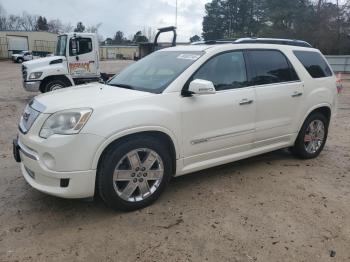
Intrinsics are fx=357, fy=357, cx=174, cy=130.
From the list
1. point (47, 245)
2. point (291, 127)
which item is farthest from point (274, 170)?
point (47, 245)

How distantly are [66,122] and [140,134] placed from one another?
75cm

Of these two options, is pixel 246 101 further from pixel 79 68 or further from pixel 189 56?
pixel 79 68

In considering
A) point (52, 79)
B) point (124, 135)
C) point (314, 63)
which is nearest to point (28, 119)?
point (124, 135)

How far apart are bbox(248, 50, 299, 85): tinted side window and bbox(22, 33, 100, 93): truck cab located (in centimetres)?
883

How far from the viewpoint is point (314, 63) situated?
5535 mm

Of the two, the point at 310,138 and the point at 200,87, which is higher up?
the point at 200,87

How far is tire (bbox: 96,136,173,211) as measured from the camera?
3510 mm

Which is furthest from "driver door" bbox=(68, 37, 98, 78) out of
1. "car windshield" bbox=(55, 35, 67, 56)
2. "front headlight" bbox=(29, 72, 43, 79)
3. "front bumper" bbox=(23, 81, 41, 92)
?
"front bumper" bbox=(23, 81, 41, 92)

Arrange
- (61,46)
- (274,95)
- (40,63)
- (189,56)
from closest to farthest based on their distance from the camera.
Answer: (189,56) < (274,95) < (40,63) < (61,46)

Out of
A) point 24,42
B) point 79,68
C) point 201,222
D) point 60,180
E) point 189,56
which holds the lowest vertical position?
point 201,222

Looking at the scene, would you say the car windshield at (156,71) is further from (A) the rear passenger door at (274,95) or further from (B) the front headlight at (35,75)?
(B) the front headlight at (35,75)

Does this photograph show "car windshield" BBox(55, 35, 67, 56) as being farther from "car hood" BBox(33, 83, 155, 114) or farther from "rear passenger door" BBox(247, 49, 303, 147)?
"rear passenger door" BBox(247, 49, 303, 147)

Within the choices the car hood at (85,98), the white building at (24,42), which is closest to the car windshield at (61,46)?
the car hood at (85,98)

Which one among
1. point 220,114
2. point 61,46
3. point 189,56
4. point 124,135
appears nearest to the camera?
point 124,135
